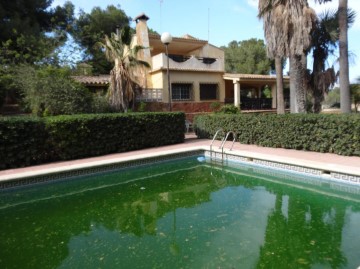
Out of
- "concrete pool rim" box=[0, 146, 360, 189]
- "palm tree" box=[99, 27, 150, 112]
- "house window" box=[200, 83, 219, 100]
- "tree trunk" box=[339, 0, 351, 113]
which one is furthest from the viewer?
"house window" box=[200, 83, 219, 100]

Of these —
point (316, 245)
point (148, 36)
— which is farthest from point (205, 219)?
point (148, 36)

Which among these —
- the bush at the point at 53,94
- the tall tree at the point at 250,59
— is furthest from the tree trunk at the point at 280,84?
the tall tree at the point at 250,59

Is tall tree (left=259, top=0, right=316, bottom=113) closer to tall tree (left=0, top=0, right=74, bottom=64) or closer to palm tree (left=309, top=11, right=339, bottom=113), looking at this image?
palm tree (left=309, top=11, right=339, bottom=113)

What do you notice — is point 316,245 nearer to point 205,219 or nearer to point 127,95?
point 205,219

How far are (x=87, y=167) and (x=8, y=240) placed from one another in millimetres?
4132

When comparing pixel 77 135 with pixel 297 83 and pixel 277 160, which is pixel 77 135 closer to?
pixel 277 160

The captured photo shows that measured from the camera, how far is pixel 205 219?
5773mm

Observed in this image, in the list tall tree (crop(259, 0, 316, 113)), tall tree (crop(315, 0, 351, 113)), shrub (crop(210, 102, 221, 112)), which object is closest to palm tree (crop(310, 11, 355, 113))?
tall tree (crop(315, 0, 351, 113))

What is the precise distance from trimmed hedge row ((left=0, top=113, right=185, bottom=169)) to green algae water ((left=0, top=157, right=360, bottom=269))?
2398 millimetres

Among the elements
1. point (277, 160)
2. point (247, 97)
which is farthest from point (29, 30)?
point (277, 160)

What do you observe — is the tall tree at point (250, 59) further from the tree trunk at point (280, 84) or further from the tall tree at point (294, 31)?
the tall tree at point (294, 31)

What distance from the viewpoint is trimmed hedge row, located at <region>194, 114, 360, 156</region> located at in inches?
374

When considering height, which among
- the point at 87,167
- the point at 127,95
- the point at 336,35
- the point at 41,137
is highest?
the point at 336,35

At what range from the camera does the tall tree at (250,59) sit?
36.7m
